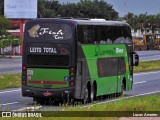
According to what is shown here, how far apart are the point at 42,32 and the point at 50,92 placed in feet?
7.53

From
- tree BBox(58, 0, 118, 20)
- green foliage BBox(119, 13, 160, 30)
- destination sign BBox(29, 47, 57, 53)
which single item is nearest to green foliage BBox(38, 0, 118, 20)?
tree BBox(58, 0, 118, 20)

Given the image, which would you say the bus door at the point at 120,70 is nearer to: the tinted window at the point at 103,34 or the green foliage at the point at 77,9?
the tinted window at the point at 103,34

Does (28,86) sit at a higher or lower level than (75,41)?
lower

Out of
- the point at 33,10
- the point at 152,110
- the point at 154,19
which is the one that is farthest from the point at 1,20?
the point at 154,19

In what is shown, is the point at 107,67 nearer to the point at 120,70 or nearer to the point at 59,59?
the point at 120,70

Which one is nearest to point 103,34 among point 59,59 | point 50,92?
point 59,59

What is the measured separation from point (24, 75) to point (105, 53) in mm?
4065

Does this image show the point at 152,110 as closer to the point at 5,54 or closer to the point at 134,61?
the point at 134,61

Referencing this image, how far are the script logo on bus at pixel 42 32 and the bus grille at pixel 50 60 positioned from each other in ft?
2.48

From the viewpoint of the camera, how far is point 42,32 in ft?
73.4

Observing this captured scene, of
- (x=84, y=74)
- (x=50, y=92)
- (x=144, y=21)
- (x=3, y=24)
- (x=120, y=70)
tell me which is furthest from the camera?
(x=144, y=21)

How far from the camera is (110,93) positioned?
25.9 m

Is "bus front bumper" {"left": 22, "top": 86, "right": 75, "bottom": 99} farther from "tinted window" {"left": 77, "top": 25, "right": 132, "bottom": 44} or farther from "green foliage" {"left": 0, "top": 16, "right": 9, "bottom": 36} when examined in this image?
"green foliage" {"left": 0, "top": 16, "right": 9, "bottom": 36}

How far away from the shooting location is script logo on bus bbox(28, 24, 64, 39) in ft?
72.6
